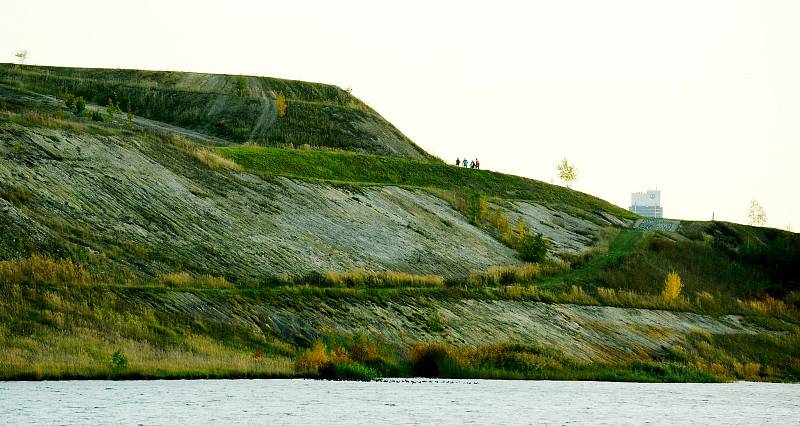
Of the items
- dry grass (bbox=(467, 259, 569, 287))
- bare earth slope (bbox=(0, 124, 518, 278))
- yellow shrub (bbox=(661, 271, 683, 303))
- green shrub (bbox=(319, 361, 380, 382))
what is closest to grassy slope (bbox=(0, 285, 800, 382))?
green shrub (bbox=(319, 361, 380, 382))

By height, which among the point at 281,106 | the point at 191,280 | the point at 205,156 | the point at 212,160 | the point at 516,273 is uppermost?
the point at 281,106

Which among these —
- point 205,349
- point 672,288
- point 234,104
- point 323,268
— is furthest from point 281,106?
point 205,349

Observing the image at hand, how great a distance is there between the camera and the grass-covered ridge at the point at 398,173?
335 ft

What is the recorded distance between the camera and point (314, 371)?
2101 inches

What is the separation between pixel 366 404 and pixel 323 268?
100 ft

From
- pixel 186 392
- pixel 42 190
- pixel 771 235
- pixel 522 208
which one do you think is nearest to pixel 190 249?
pixel 42 190

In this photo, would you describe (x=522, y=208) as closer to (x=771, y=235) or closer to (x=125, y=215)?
(x=771, y=235)

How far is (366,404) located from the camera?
4331 centimetres

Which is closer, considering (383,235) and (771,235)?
(383,235)

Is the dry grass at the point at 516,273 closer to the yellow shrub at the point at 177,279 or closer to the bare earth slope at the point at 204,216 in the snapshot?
the bare earth slope at the point at 204,216

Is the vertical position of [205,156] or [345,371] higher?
[205,156]

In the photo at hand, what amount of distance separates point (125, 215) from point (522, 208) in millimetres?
53023

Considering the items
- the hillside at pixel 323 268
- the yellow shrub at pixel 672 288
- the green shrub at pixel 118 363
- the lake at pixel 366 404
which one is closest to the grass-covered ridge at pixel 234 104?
the hillside at pixel 323 268

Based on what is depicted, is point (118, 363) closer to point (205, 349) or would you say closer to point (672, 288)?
point (205, 349)
